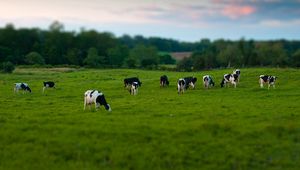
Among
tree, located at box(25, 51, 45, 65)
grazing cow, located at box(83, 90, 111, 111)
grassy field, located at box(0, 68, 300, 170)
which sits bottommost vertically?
grassy field, located at box(0, 68, 300, 170)

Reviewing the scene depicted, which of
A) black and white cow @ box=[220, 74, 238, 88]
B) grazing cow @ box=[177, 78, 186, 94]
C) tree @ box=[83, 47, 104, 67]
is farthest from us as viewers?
tree @ box=[83, 47, 104, 67]

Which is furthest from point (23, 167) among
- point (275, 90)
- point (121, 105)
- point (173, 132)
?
point (275, 90)

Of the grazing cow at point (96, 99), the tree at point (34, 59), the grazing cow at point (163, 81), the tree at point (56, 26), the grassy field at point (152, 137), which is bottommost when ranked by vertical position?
the grassy field at point (152, 137)

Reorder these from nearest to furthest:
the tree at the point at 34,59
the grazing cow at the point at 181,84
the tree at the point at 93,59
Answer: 1. the grazing cow at the point at 181,84
2. the tree at the point at 34,59
3. the tree at the point at 93,59

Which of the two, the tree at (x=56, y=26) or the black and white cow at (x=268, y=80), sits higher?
the tree at (x=56, y=26)

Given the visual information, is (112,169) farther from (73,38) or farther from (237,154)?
(73,38)

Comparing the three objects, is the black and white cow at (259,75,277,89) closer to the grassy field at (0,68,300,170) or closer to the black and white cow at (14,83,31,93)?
the grassy field at (0,68,300,170)

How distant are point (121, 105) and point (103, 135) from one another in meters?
9.98

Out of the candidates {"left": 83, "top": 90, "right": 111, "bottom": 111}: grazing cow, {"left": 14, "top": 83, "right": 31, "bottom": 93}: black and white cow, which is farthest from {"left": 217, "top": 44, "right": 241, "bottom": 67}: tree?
{"left": 83, "top": 90, "right": 111, "bottom": 111}: grazing cow

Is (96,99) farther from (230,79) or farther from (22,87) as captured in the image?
(230,79)

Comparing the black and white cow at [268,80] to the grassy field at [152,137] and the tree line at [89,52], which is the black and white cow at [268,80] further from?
the tree line at [89,52]

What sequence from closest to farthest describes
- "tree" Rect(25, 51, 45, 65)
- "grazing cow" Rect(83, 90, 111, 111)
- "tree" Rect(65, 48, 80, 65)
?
"grazing cow" Rect(83, 90, 111, 111) < "tree" Rect(25, 51, 45, 65) < "tree" Rect(65, 48, 80, 65)

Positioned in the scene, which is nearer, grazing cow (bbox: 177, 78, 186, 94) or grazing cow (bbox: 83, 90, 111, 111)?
grazing cow (bbox: 83, 90, 111, 111)

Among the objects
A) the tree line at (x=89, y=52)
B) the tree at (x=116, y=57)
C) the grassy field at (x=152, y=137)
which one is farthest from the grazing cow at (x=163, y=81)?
the tree at (x=116, y=57)
